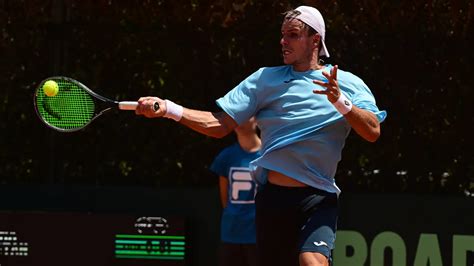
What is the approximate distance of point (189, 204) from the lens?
8.08m

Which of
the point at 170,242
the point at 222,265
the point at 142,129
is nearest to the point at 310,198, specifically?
the point at 222,265

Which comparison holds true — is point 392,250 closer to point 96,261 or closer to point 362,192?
point 362,192

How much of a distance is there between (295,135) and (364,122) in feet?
1.29

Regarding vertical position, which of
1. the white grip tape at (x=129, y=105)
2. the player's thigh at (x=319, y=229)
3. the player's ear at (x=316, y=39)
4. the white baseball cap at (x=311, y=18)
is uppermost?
the white baseball cap at (x=311, y=18)

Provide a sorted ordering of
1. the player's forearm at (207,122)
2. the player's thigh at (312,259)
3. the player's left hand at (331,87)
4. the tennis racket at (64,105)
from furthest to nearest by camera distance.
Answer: the tennis racket at (64,105) → the player's forearm at (207,122) → the player's thigh at (312,259) → the player's left hand at (331,87)

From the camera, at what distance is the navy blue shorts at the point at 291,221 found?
5.23 m

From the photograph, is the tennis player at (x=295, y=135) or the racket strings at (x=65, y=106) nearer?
the tennis player at (x=295, y=135)

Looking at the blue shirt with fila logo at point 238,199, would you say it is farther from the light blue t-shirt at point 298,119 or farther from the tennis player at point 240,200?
the light blue t-shirt at point 298,119

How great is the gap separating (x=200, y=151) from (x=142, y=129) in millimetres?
498

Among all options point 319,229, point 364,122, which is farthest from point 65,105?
point 364,122

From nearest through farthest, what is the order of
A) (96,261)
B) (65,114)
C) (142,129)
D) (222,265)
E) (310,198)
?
(310,198) → (65,114) → (222,265) → (96,261) → (142,129)

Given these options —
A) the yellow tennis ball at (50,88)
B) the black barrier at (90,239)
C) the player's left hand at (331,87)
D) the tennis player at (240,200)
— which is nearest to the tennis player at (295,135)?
the player's left hand at (331,87)

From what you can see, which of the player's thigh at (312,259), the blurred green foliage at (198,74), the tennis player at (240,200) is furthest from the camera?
the blurred green foliage at (198,74)

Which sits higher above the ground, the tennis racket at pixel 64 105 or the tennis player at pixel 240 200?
the tennis racket at pixel 64 105
